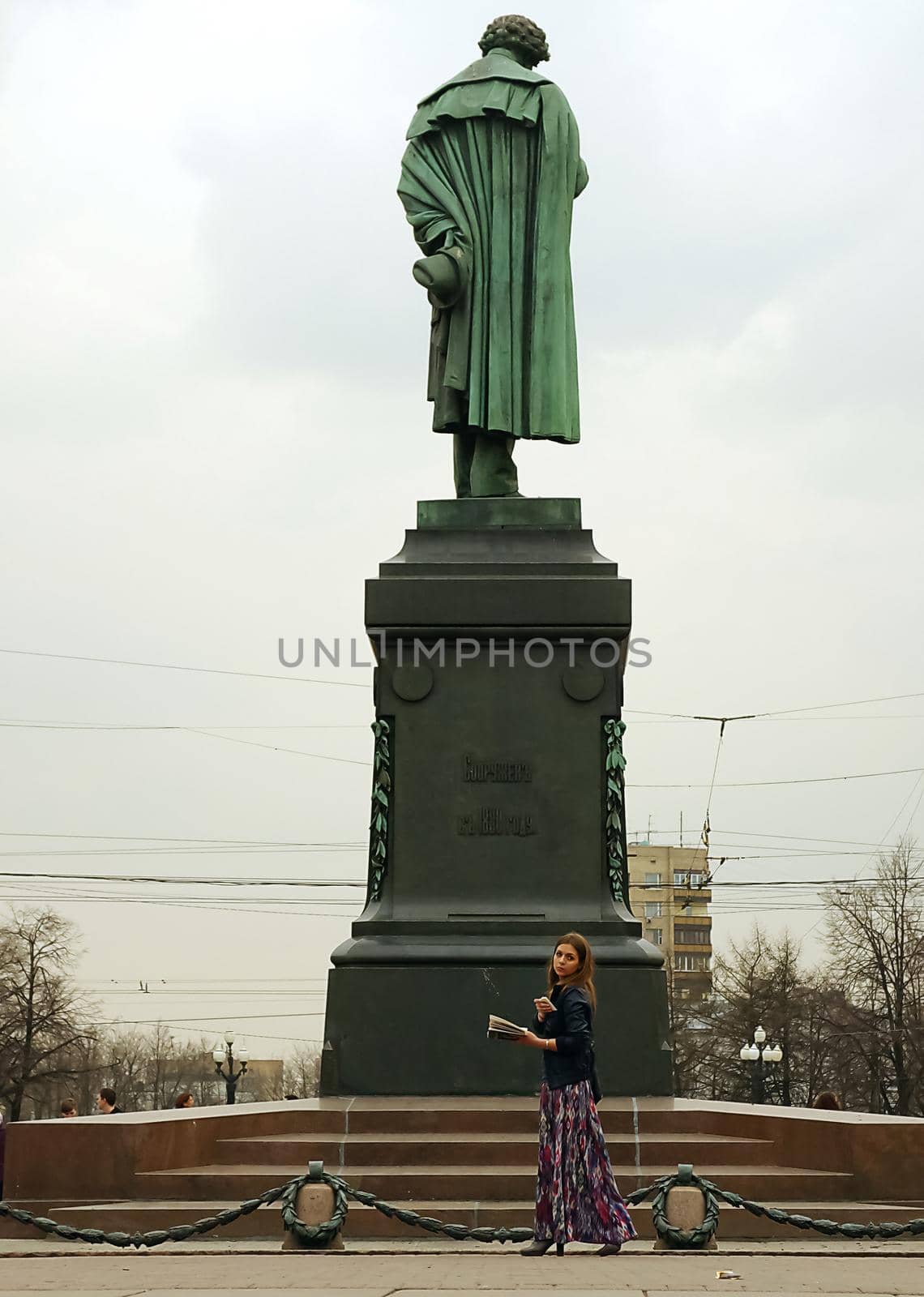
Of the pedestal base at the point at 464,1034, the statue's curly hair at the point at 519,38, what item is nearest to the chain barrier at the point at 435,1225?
the pedestal base at the point at 464,1034

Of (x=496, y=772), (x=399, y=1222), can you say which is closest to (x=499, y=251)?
(x=496, y=772)

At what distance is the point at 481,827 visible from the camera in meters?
15.6

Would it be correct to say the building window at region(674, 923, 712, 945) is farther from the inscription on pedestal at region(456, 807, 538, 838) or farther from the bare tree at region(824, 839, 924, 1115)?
the inscription on pedestal at region(456, 807, 538, 838)

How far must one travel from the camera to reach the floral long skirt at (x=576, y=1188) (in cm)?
1011

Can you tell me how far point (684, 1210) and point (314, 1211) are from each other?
2.12 m

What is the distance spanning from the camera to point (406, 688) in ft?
51.8

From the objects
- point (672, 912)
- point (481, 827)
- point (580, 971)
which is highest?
point (672, 912)

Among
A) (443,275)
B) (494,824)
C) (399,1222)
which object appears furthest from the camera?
(443,275)

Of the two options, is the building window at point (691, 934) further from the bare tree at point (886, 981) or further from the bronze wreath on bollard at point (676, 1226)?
the bronze wreath on bollard at point (676, 1226)

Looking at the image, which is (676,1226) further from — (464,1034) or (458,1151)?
(464,1034)

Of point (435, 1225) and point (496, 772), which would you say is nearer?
point (435, 1225)

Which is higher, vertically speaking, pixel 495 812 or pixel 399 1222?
pixel 495 812

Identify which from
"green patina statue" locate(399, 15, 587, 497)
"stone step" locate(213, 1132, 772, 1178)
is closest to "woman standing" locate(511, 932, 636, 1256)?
"stone step" locate(213, 1132, 772, 1178)

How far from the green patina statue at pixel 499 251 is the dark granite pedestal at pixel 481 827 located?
1.59 metres
